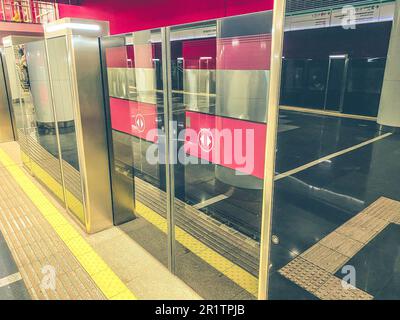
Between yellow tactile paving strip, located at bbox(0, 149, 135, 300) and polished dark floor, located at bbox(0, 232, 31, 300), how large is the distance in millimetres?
48

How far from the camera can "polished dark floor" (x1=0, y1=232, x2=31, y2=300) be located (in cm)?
235

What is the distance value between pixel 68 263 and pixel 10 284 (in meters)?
0.47

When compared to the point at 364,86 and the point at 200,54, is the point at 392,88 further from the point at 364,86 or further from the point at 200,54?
the point at 200,54

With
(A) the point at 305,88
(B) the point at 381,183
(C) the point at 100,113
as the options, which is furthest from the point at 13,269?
(A) the point at 305,88

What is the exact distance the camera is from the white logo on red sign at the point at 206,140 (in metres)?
4.98

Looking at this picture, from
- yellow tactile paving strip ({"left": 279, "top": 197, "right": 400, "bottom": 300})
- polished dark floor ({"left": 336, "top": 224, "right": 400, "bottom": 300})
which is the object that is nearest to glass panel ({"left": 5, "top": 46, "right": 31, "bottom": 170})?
yellow tactile paving strip ({"left": 279, "top": 197, "right": 400, "bottom": 300})

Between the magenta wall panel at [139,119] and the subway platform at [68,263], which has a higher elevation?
the magenta wall panel at [139,119]

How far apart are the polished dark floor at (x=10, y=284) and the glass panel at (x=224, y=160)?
1310mm

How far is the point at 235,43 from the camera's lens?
12.9ft

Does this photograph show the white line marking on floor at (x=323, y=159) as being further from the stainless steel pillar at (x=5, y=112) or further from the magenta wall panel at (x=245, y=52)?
the stainless steel pillar at (x=5, y=112)

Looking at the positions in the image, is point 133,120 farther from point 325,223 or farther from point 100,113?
point 325,223

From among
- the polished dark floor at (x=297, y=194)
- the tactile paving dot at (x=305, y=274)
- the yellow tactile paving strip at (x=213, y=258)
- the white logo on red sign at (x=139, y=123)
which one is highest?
the white logo on red sign at (x=139, y=123)

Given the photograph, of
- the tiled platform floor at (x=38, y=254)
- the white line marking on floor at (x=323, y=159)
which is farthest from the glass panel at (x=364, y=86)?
the tiled platform floor at (x=38, y=254)

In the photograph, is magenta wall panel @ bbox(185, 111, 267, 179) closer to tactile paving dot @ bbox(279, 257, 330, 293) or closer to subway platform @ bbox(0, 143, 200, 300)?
tactile paving dot @ bbox(279, 257, 330, 293)
